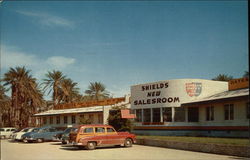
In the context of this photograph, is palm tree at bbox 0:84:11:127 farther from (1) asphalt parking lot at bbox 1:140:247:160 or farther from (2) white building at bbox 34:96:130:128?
(1) asphalt parking lot at bbox 1:140:247:160

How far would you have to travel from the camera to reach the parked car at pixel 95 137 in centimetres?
2131

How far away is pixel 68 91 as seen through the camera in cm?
6156

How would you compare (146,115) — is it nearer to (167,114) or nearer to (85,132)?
(167,114)

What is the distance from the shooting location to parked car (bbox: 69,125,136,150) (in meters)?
21.3

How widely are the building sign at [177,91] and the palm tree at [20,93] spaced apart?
23.0 meters

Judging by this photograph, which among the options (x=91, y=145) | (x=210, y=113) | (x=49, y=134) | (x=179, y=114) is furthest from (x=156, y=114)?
(x=91, y=145)

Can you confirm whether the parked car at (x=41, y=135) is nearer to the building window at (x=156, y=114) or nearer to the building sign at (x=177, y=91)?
the building window at (x=156, y=114)

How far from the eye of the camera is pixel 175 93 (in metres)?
30.7

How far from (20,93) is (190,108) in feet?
93.8

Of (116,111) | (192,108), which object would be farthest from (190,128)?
(116,111)

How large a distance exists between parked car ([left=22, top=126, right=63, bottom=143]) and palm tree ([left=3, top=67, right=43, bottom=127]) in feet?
62.4

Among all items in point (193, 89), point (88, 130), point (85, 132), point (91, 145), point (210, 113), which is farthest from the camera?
point (193, 89)

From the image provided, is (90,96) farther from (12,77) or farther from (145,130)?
(145,130)

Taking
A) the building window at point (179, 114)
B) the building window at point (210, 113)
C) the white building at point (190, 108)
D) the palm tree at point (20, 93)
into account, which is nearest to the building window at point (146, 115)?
the white building at point (190, 108)
